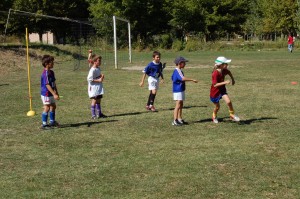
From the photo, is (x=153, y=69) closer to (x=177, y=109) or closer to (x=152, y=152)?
(x=177, y=109)

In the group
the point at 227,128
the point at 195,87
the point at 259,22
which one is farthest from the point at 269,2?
the point at 227,128

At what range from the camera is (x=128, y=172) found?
6.32 metres

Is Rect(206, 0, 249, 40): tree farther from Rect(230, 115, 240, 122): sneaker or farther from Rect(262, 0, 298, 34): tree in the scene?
Rect(230, 115, 240, 122): sneaker

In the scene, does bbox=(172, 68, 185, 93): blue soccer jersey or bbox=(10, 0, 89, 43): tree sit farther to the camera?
bbox=(10, 0, 89, 43): tree

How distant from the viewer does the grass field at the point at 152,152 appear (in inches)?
223

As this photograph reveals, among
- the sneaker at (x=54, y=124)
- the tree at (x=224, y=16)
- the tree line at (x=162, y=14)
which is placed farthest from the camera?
the tree at (x=224, y=16)

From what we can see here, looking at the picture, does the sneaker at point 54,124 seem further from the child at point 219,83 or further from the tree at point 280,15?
the tree at point 280,15

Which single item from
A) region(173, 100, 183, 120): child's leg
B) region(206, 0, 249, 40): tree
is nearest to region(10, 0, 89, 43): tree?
region(206, 0, 249, 40): tree

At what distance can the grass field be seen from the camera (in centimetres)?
566

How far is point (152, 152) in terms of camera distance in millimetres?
7426

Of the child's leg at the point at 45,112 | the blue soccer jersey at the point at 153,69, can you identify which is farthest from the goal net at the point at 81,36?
the child's leg at the point at 45,112

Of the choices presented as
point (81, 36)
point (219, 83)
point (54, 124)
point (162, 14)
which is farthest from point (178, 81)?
point (162, 14)

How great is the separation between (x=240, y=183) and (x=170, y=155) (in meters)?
1.71

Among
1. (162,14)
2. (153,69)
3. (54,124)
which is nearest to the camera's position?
(54,124)
